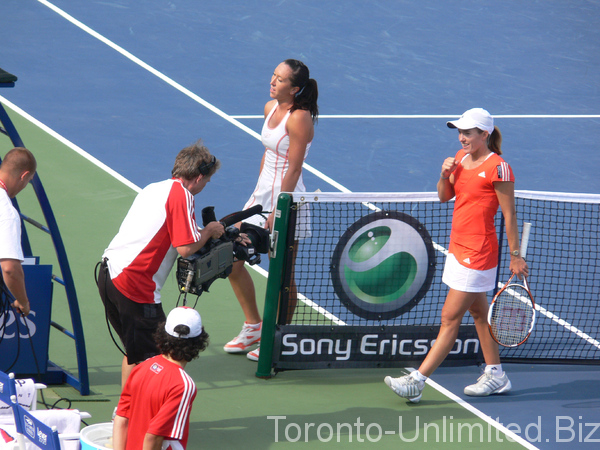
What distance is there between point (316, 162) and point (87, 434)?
22.9 feet

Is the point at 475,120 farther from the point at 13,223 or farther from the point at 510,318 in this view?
the point at 13,223

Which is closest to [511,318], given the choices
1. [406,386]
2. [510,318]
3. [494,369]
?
[510,318]

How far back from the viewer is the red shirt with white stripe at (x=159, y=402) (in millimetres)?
4258

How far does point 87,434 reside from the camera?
15.9 ft

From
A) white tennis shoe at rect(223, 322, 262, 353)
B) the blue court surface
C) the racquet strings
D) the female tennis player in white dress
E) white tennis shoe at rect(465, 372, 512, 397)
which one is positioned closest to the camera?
the racquet strings

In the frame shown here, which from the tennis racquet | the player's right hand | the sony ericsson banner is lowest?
the sony ericsson banner

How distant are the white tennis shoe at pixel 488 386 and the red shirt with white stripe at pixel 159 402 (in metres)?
2.90

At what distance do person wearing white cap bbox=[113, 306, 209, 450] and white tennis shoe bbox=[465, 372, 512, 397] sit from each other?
2.78 meters

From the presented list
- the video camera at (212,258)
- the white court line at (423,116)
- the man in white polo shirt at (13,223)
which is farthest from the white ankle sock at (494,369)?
the white court line at (423,116)

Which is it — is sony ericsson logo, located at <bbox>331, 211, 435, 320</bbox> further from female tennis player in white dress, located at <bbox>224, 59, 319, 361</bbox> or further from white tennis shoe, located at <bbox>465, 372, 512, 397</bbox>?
white tennis shoe, located at <bbox>465, 372, 512, 397</bbox>

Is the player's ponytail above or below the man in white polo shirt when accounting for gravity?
above

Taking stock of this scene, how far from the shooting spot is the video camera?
17.6ft

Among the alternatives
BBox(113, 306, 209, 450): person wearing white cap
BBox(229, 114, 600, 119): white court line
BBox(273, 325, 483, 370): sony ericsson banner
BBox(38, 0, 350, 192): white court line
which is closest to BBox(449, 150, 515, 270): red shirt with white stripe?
BBox(273, 325, 483, 370): sony ericsson banner

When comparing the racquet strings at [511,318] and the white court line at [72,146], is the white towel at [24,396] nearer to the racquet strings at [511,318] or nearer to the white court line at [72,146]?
the racquet strings at [511,318]
